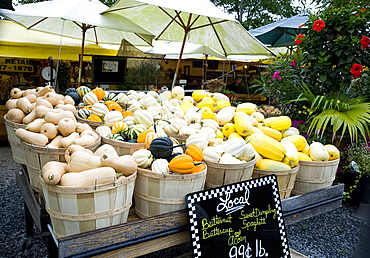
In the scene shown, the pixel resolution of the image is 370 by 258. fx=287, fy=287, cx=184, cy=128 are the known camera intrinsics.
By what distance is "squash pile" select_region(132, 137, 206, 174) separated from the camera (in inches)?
66.9

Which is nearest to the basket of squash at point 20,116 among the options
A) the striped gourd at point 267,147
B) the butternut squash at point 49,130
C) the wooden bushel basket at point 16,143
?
the wooden bushel basket at point 16,143

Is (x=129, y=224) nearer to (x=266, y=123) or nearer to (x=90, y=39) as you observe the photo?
(x=266, y=123)

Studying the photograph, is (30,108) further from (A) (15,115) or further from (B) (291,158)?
(B) (291,158)

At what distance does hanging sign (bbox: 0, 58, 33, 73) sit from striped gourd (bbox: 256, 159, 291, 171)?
8.70m

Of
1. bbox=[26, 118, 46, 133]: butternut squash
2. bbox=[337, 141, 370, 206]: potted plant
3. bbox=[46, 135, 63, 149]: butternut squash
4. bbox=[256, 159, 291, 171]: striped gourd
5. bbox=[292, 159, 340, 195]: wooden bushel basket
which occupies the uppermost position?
bbox=[26, 118, 46, 133]: butternut squash

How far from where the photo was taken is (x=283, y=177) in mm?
2209

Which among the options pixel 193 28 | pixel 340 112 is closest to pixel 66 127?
pixel 340 112

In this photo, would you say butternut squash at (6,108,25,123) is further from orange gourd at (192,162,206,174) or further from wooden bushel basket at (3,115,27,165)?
orange gourd at (192,162,206,174)

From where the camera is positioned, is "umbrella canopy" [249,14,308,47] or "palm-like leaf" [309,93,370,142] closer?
"palm-like leaf" [309,93,370,142]

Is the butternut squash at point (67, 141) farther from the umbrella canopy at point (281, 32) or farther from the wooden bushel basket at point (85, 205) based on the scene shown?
the umbrella canopy at point (281, 32)

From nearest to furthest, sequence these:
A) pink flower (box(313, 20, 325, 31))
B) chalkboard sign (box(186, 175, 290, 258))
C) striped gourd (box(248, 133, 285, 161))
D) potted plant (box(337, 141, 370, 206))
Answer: chalkboard sign (box(186, 175, 290, 258)) < striped gourd (box(248, 133, 285, 161)) < potted plant (box(337, 141, 370, 206)) < pink flower (box(313, 20, 325, 31))

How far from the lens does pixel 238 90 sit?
12281 mm

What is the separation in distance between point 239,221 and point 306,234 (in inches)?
77.9

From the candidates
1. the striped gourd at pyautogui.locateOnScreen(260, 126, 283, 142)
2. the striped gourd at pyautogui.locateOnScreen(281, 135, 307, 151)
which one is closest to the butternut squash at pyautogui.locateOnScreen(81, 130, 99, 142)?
the striped gourd at pyautogui.locateOnScreen(260, 126, 283, 142)
